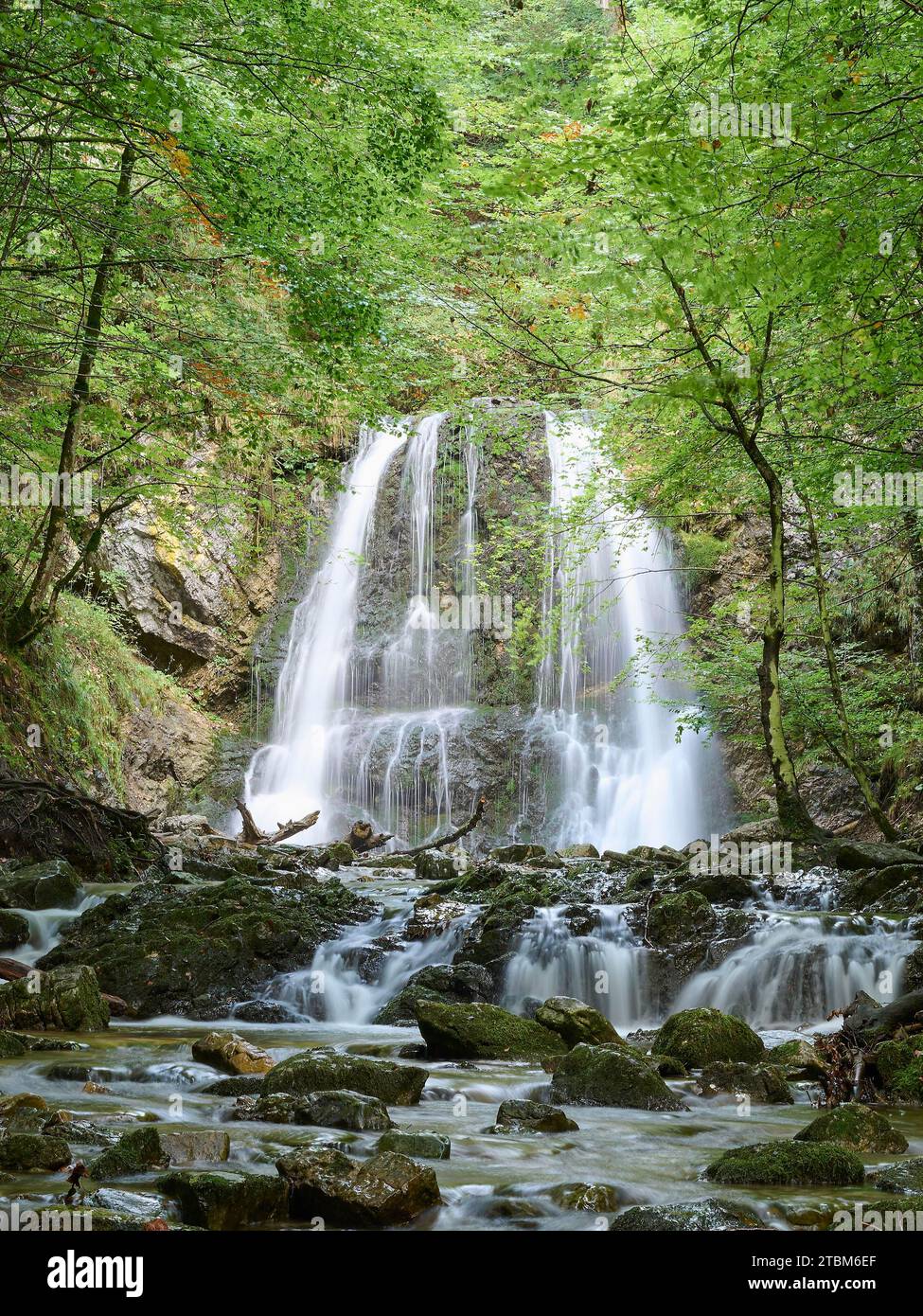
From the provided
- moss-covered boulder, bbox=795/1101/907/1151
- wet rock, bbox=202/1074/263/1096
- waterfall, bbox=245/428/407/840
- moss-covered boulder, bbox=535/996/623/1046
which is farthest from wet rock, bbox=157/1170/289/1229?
waterfall, bbox=245/428/407/840

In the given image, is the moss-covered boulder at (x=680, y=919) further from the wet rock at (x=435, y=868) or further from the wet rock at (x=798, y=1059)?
the wet rock at (x=435, y=868)

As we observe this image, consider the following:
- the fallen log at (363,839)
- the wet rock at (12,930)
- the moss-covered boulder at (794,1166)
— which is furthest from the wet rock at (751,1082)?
the fallen log at (363,839)

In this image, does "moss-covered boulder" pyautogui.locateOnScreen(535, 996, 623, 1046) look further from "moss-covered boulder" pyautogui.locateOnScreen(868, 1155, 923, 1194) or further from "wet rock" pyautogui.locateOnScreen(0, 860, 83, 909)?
"wet rock" pyautogui.locateOnScreen(0, 860, 83, 909)

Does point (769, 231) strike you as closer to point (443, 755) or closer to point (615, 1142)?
point (615, 1142)

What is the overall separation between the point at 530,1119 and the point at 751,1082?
1.61m

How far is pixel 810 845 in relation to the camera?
10.6m

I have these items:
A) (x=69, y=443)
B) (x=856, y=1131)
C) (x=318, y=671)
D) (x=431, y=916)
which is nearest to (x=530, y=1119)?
(x=856, y=1131)

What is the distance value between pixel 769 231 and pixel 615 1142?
5262mm

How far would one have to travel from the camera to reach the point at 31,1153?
3.95m

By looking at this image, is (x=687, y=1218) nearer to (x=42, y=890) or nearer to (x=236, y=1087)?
(x=236, y=1087)

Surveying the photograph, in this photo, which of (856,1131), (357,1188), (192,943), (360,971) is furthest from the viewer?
(360,971)

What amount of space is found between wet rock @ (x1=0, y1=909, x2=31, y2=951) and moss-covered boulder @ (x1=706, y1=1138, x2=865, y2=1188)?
22.7 ft

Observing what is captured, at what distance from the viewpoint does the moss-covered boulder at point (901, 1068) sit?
226 inches
